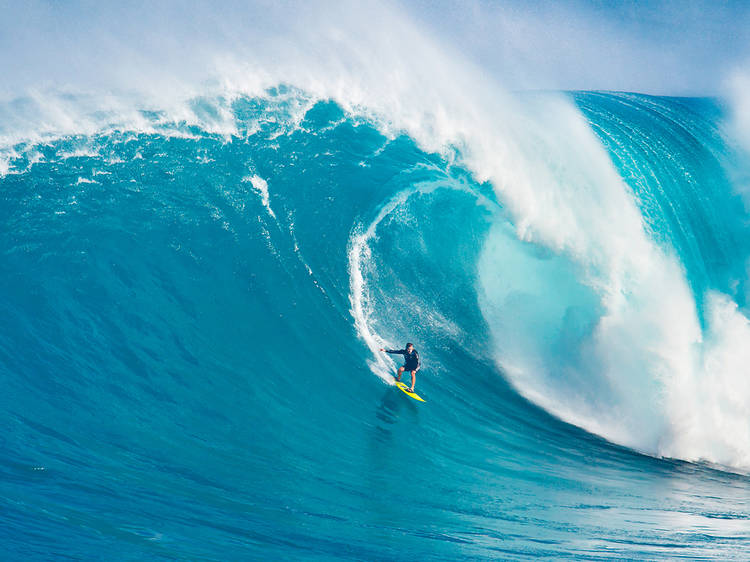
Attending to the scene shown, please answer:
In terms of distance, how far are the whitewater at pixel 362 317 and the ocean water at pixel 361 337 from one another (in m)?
0.04

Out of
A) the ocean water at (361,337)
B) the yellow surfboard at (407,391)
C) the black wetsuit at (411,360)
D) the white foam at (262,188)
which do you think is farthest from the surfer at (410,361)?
the white foam at (262,188)

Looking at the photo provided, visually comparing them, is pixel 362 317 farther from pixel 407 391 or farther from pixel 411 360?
pixel 407 391

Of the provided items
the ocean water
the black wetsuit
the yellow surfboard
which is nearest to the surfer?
the black wetsuit

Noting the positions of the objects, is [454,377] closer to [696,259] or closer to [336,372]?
[336,372]

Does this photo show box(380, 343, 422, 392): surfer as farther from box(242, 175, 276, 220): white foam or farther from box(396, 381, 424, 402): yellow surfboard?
box(242, 175, 276, 220): white foam

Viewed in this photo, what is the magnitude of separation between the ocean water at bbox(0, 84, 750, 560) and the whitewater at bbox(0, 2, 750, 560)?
43 millimetres

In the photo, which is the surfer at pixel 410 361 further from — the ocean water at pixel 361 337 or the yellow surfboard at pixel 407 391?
the ocean water at pixel 361 337

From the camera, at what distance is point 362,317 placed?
9984mm

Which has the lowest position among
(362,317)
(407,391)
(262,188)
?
(407,391)

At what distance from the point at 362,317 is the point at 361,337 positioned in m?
0.40

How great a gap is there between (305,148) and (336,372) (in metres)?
4.82

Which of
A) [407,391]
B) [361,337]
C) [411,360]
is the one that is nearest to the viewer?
[411,360]

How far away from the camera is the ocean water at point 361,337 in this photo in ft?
Result: 20.0

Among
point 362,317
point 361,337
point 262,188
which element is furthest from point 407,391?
point 262,188
